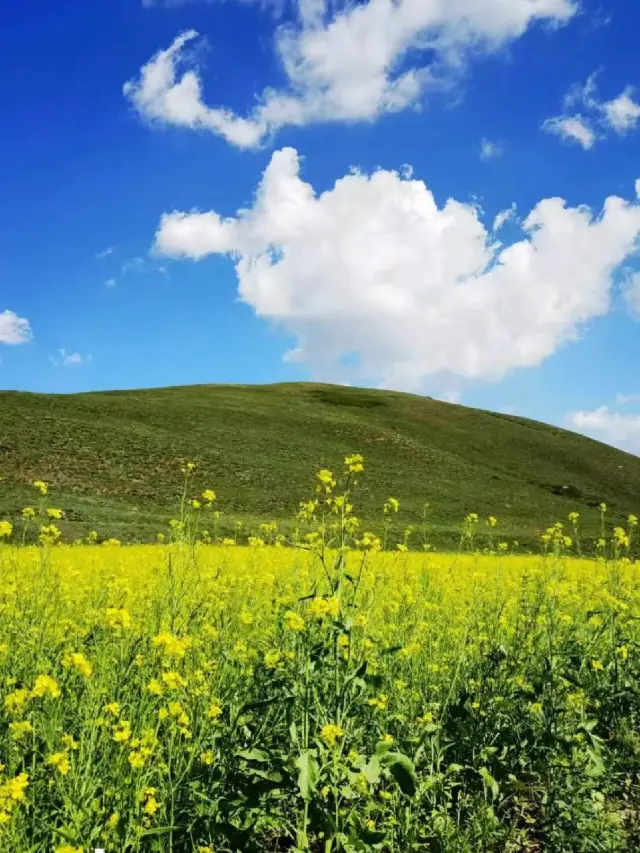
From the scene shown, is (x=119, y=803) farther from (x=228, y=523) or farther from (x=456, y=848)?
(x=228, y=523)

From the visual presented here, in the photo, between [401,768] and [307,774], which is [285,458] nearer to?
[401,768]

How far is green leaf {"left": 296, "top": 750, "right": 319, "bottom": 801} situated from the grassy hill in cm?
1886

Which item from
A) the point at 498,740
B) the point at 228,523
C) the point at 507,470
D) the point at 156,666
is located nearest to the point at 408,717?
the point at 498,740

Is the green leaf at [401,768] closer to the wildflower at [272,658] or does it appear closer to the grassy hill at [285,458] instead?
the wildflower at [272,658]

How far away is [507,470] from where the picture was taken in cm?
6419

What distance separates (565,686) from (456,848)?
5.67 ft

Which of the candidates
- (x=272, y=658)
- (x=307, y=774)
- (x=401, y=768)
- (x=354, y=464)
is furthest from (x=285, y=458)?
(x=307, y=774)

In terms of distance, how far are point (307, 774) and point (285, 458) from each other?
164 feet

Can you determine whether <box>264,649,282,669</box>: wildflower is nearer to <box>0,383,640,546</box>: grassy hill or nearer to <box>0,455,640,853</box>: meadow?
<box>0,455,640,853</box>: meadow

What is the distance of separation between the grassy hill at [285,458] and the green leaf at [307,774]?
18.9 meters

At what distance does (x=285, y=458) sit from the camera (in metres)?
52.9

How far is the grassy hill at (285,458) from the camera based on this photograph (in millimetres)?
37781

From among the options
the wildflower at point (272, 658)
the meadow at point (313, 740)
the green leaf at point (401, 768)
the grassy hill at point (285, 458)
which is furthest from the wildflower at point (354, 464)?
the grassy hill at point (285, 458)

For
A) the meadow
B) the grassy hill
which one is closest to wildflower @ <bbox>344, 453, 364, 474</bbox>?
the meadow
